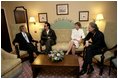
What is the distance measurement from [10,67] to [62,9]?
2548 millimetres

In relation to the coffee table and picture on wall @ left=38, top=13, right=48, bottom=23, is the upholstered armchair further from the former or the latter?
picture on wall @ left=38, top=13, right=48, bottom=23

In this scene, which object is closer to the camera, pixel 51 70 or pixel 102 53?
pixel 102 53

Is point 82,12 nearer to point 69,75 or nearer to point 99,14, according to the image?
point 99,14

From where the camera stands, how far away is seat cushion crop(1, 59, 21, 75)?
2.29 metres

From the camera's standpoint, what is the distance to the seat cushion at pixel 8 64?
7.52 feet

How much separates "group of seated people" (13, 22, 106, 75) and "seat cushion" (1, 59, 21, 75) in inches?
28.8

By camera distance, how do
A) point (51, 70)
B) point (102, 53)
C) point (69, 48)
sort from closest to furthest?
point (102, 53)
point (51, 70)
point (69, 48)

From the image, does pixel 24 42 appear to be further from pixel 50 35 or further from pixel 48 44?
pixel 50 35

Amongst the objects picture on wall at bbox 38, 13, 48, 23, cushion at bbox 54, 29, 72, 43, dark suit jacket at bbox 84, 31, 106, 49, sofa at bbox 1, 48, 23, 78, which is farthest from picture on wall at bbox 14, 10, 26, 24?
dark suit jacket at bbox 84, 31, 106, 49

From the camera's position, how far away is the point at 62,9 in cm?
429

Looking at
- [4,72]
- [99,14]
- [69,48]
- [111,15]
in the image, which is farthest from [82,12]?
[4,72]

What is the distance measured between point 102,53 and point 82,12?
78.2 inches

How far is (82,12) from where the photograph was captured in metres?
4.29

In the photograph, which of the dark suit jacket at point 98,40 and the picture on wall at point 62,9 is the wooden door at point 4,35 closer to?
the picture on wall at point 62,9
